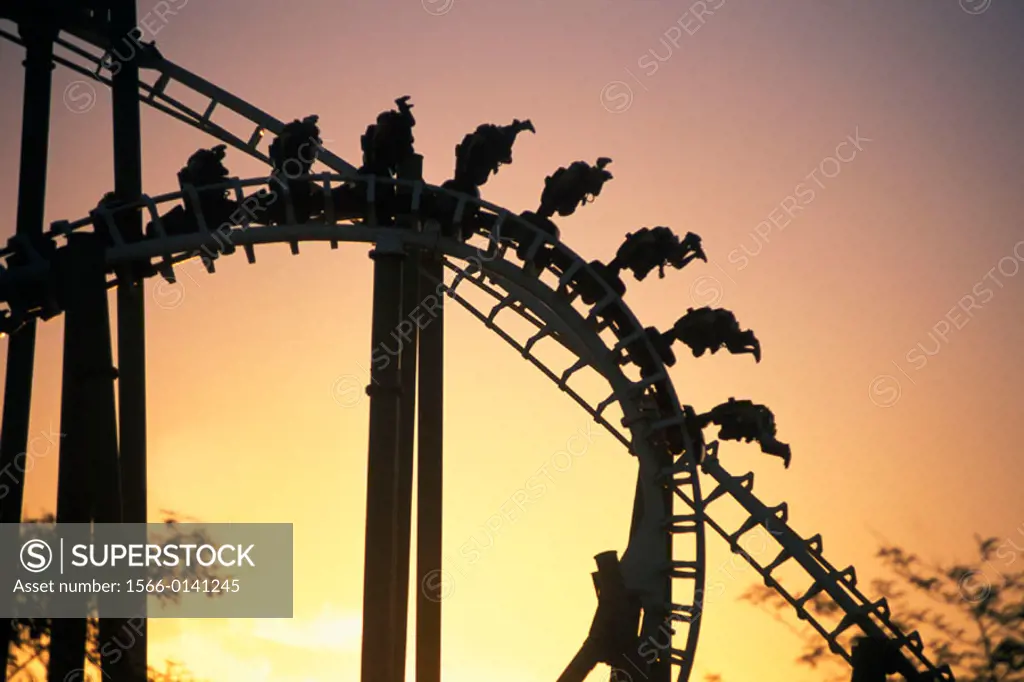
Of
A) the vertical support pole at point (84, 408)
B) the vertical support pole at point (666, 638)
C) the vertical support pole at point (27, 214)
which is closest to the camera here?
the vertical support pole at point (84, 408)

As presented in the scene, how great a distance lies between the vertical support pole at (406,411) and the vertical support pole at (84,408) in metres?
2.95

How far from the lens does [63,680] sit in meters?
15.5

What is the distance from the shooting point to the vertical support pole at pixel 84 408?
15.9m

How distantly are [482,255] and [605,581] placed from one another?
3.73 metres

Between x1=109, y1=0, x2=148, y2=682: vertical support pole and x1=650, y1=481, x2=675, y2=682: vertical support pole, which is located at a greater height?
x1=109, y1=0, x2=148, y2=682: vertical support pole

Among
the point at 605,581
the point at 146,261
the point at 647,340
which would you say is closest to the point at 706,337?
the point at 647,340

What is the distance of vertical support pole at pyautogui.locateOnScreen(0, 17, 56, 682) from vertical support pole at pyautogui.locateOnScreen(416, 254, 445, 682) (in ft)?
14.6

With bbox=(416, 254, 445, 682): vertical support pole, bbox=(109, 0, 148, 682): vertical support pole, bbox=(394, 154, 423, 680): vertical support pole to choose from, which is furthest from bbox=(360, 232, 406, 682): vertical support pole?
bbox=(109, 0, 148, 682): vertical support pole

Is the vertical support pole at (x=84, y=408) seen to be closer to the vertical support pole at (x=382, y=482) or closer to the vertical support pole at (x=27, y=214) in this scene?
the vertical support pole at (x=27, y=214)

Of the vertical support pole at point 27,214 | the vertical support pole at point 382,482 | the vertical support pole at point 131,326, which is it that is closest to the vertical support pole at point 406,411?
the vertical support pole at point 382,482

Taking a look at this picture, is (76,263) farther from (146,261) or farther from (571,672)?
(571,672)

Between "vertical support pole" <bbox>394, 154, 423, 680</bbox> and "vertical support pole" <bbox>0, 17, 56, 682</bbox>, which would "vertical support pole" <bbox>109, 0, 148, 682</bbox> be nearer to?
"vertical support pole" <bbox>0, 17, 56, 682</bbox>

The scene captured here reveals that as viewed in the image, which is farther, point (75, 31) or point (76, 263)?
point (75, 31)

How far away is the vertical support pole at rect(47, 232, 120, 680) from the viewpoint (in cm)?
1594
